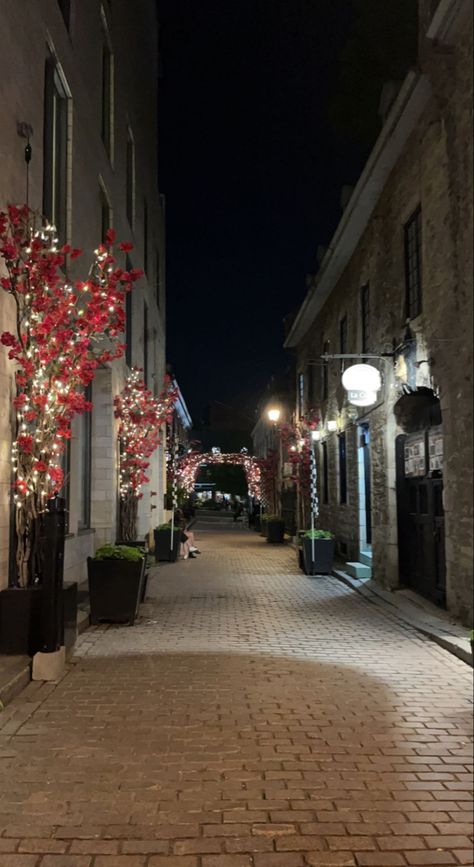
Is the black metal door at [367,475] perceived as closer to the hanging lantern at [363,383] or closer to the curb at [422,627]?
the curb at [422,627]

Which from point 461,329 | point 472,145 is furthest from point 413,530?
point 472,145

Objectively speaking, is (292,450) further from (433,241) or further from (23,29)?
(23,29)

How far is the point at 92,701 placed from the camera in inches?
214

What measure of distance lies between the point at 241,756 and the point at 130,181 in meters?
15.6

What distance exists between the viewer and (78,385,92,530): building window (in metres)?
12.2

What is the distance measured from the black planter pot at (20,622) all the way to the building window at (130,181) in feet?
40.4

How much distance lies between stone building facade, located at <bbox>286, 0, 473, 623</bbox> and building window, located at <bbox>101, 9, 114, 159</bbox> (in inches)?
202

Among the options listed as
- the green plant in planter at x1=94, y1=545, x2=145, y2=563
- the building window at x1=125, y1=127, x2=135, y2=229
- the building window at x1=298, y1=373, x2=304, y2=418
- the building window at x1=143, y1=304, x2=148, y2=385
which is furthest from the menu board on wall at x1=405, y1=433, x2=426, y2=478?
the building window at x1=298, y1=373, x2=304, y2=418

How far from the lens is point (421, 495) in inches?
420

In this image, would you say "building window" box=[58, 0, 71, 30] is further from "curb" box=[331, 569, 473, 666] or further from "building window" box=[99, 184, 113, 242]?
"curb" box=[331, 569, 473, 666]

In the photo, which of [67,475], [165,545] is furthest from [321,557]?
[67,475]

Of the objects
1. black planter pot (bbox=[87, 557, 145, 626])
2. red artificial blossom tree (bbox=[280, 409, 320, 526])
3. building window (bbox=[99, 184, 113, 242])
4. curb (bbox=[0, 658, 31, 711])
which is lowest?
curb (bbox=[0, 658, 31, 711])

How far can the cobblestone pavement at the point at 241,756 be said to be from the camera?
3.22 m

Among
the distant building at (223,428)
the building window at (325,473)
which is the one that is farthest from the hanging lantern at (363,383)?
the distant building at (223,428)
